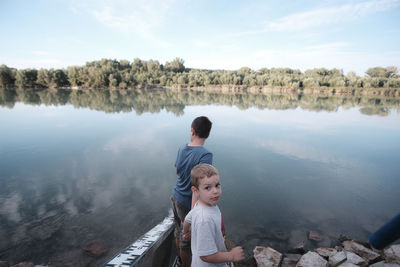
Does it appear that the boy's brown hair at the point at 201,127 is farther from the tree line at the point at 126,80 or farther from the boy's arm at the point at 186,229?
the tree line at the point at 126,80

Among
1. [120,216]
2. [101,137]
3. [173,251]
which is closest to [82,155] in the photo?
[101,137]

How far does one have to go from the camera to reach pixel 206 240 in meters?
1.61

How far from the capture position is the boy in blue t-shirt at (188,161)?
241 centimetres

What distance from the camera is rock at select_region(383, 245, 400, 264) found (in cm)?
339

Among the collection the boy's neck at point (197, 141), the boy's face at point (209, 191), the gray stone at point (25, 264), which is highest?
the boy's neck at point (197, 141)

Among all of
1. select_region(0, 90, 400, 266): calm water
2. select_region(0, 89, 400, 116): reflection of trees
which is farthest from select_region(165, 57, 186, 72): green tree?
select_region(0, 90, 400, 266): calm water

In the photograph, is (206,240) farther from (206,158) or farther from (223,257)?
(206,158)

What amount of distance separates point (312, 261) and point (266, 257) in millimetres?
724

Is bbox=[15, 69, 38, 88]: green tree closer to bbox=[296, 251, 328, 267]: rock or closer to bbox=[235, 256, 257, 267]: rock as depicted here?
bbox=[235, 256, 257, 267]: rock

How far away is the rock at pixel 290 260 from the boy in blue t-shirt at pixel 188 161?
1.90 metres

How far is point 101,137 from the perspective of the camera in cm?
1163

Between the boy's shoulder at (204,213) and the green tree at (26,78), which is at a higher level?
the green tree at (26,78)

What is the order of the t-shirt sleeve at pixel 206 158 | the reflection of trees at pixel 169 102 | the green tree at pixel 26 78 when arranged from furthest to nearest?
the green tree at pixel 26 78 → the reflection of trees at pixel 169 102 → the t-shirt sleeve at pixel 206 158

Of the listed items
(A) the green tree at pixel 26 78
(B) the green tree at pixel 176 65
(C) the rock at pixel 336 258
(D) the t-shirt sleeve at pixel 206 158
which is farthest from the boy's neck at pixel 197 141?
(B) the green tree at pixel 176 65
